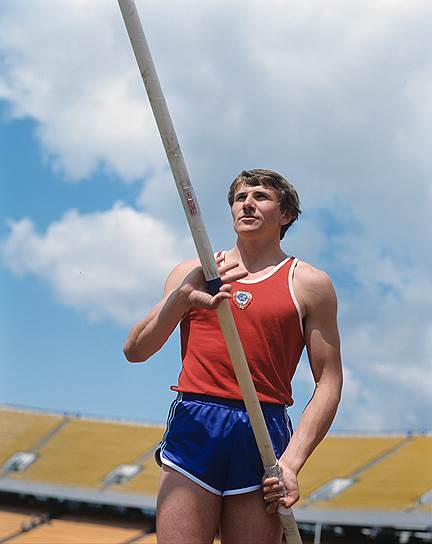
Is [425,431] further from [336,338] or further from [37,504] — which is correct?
→ [336,338]

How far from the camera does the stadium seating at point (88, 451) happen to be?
2752cm

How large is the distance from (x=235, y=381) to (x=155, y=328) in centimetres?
37

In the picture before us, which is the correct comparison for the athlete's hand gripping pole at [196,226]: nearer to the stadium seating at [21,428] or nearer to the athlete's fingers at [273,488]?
the athlete's fingers at [273,488]

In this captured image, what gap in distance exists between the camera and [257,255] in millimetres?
3404

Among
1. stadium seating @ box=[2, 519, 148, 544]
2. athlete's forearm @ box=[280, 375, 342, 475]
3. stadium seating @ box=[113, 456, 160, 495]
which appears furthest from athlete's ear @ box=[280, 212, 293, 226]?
stadium seating @ box=[113, 456, 160, 495]

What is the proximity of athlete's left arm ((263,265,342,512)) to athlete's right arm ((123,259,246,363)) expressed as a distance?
1.12 feet

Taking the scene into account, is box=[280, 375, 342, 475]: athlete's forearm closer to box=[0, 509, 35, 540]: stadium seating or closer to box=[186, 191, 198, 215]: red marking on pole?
box=[186, 191, 198, 215]: red marking on pole

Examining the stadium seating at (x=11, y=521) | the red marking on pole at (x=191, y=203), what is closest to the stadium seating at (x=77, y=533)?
the stadium seating at (x=11, y=521)

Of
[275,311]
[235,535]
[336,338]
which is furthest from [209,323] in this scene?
[235,535]

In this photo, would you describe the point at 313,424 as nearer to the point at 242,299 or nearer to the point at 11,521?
the point at 242,299

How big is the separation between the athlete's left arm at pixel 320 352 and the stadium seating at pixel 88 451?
975 inches

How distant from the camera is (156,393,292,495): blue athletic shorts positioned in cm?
310

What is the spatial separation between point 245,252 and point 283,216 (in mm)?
233

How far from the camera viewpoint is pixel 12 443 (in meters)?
29.4
